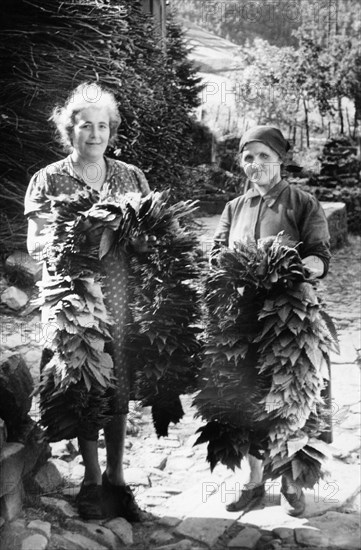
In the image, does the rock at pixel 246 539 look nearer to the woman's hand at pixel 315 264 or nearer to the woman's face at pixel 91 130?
the woman's hand at pixel 315 264

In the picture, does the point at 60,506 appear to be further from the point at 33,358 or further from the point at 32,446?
the point at 33,358

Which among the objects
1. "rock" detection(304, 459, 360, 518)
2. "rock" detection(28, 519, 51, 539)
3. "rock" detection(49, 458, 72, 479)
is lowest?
"rock" detection(304, 459, 360, 518)

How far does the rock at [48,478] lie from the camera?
3.14 meters

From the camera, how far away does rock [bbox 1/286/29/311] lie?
575 cm

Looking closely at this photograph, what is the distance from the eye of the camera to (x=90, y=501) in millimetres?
3016

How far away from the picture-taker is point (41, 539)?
2656mm

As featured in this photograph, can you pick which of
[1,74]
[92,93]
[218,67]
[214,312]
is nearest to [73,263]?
[214,312]

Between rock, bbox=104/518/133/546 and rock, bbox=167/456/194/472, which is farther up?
rock, bbox=104/518/133/546

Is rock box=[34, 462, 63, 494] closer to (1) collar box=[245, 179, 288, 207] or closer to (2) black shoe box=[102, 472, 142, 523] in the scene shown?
(2) black shoe box=[102, 472, 142, 523]

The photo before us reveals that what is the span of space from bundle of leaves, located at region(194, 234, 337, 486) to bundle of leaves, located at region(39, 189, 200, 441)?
120 millimetres

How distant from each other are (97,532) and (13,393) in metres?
0.68

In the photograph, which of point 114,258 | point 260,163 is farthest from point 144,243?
point 260,163

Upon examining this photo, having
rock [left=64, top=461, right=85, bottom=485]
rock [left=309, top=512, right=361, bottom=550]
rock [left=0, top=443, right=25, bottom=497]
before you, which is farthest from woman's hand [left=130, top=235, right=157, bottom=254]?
rock [left=309, top=512, right=361, bottom=550]

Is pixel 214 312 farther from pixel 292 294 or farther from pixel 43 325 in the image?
pixel 43 325
